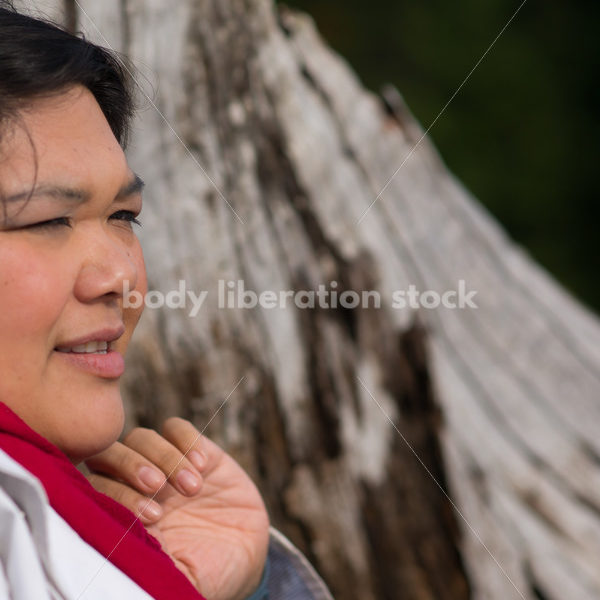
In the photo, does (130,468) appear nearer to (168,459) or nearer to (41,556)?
(168,459)

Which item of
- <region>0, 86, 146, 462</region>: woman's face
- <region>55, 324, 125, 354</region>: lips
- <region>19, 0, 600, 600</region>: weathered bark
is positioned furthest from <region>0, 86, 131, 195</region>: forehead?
<region>19, 0, 600, 600</region>: weathered bark

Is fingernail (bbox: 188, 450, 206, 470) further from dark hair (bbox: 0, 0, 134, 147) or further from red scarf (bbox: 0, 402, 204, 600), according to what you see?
dark hair (bbox: 0, 0, 134, 147)

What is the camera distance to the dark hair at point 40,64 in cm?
61

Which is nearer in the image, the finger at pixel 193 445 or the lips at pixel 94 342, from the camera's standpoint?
the lips at pixel 94 342

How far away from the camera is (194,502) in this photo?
0.77m

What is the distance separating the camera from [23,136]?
597 millimetres

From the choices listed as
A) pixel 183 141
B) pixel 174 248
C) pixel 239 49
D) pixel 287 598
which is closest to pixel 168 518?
pixel 287 598

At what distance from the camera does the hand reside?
2.32ft

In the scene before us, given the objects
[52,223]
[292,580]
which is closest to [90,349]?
[52,223]

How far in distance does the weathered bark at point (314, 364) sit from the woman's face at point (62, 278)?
565 millimetres

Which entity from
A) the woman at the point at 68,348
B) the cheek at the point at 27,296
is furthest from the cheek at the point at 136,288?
the cheek at the point at 27,296

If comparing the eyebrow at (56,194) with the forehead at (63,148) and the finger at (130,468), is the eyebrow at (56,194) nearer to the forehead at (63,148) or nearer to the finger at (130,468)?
the forehead at (63,148)

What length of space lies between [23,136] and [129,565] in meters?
0.34

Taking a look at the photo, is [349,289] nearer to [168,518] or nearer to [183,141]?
[183,141]
